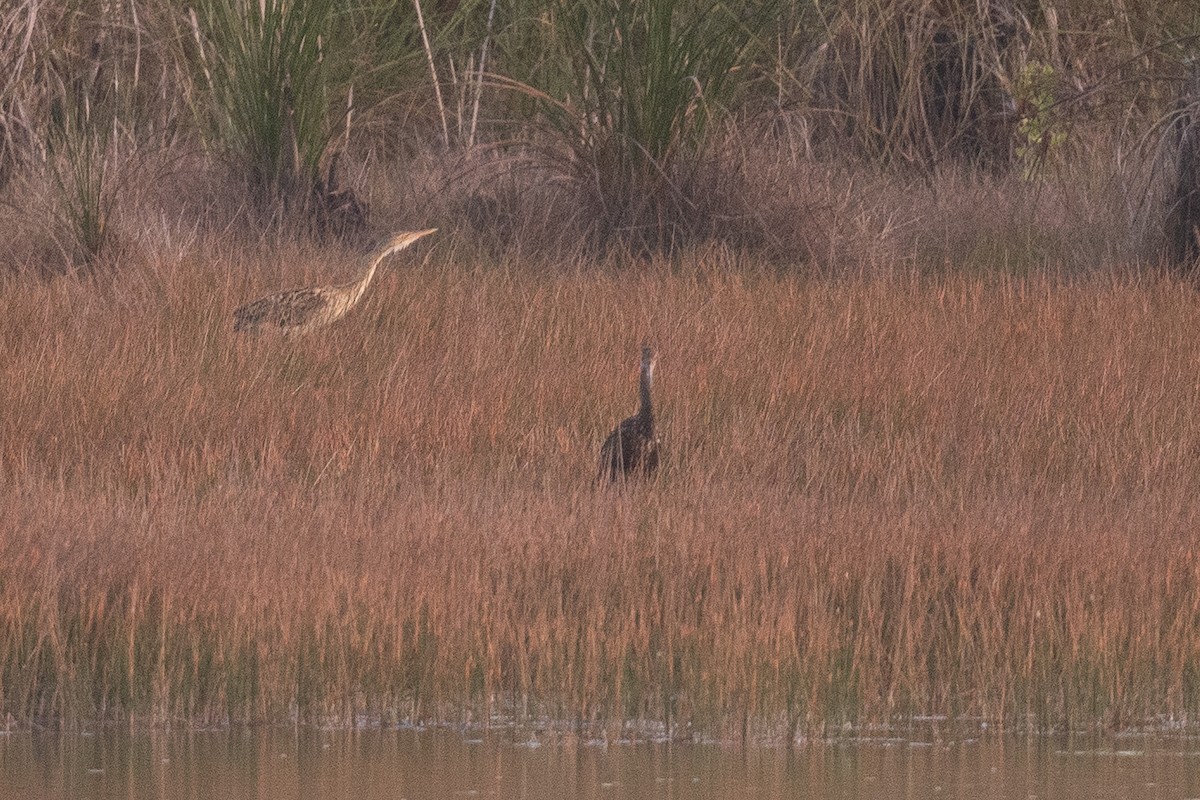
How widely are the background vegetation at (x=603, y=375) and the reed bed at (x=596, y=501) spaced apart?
23mm

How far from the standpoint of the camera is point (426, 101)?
17.4m

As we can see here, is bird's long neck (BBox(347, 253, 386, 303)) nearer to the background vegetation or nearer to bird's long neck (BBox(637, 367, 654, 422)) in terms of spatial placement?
the background vegetation

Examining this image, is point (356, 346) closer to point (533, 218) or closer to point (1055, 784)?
point (533, 218)

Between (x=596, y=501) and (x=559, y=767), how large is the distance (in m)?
2.70

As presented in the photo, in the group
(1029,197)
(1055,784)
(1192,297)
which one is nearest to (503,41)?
(1029,197)

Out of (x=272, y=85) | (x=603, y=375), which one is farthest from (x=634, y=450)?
(x=272, y=85)

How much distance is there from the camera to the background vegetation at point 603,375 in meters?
6.05

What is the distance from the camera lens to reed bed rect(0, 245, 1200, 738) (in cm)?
596

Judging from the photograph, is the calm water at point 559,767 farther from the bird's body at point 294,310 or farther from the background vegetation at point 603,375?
the bird's body at point 294,310

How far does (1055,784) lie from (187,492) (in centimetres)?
406

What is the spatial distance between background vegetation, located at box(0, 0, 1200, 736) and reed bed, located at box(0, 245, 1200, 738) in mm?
23

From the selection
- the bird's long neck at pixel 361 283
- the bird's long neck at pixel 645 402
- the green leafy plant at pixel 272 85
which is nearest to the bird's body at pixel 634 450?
the bird's long neck at pixel 645 402

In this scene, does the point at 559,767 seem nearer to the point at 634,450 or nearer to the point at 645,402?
the point at 634,450

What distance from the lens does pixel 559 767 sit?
17.4ft
